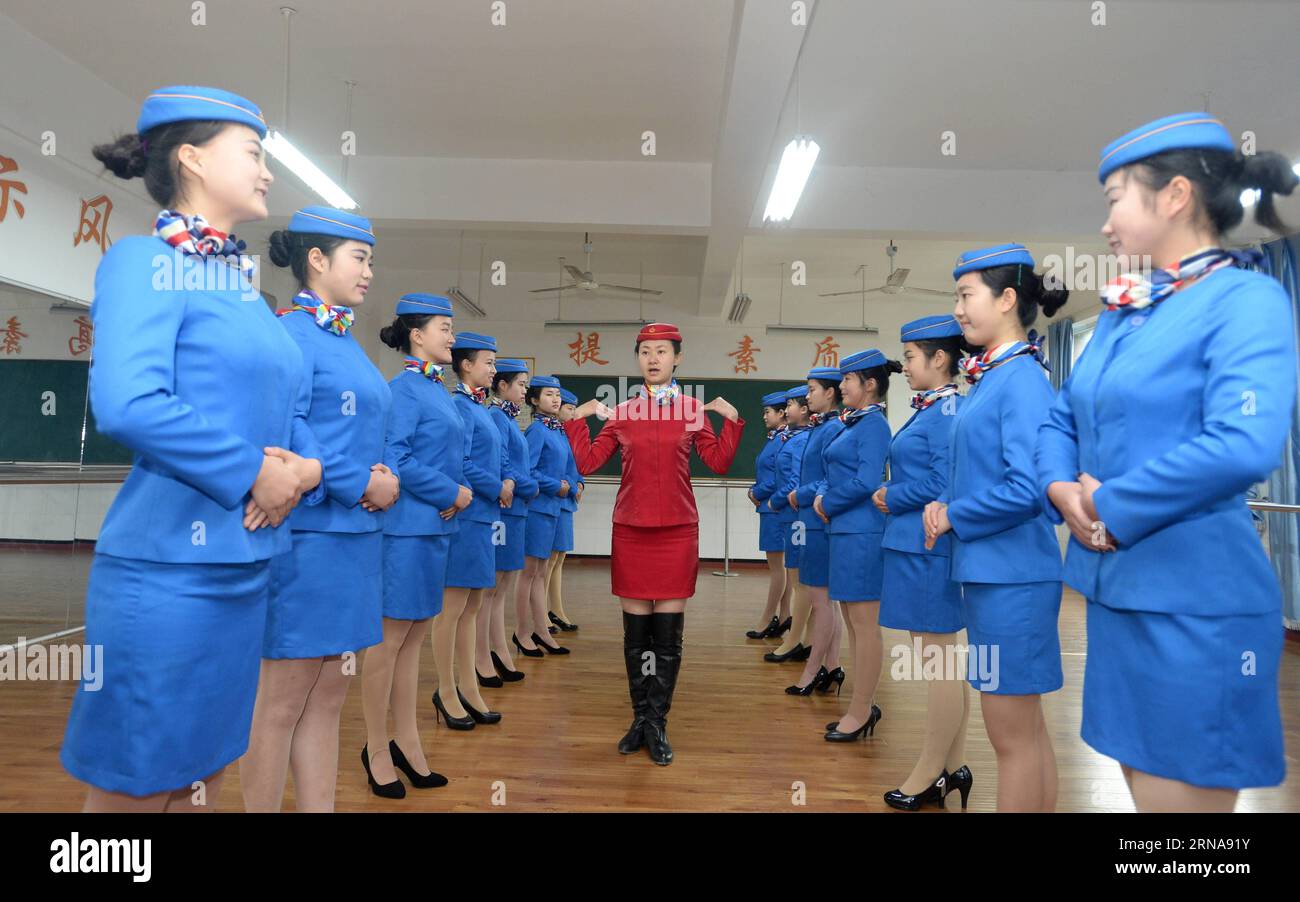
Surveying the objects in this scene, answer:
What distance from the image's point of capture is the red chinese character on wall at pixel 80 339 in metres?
4.97

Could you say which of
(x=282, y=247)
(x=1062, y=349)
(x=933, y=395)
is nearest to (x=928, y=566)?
(x=933, y=395)

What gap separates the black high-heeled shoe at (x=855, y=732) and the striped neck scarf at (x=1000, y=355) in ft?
6.13

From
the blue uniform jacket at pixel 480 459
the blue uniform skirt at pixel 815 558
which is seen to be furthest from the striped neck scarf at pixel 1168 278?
the blue uniform skirt at pixel 815 558

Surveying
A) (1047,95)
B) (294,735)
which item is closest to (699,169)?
(1047,95)

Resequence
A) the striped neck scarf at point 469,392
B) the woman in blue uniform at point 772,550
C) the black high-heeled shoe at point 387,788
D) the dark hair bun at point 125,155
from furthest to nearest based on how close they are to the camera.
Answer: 1. the woman in blue uniform at point 772,550
2. the striped neck scarf at point 469,392
3. the black high-heeled shoe at point 387,788
4. the dark hair bun at point 125,155

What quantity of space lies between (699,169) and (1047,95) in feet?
8.58

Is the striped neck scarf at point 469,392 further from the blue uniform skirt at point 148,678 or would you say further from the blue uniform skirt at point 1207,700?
the blue uniform skirt at point 1207,700

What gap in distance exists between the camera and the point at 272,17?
4.51 meters

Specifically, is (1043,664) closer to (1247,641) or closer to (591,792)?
(1247,641)

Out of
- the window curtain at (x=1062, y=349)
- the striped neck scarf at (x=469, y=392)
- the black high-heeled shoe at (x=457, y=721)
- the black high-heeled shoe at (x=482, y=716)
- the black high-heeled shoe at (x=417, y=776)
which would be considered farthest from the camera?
the window curtain at (x=1062, y=349)

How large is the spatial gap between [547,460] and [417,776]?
2853mm

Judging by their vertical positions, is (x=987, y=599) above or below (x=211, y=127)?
below

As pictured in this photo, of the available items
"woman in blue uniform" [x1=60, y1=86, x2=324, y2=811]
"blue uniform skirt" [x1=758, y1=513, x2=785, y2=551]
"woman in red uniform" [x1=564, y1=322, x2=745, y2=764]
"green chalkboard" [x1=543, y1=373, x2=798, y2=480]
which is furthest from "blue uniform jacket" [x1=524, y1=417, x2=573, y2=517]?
"green chalkboard" [x1=543, y1=373, x2=798, y2=480]

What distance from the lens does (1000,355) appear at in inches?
80.2
